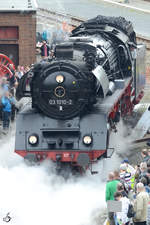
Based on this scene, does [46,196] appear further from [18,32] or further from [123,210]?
[18,32]

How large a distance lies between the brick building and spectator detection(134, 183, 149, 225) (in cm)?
1318

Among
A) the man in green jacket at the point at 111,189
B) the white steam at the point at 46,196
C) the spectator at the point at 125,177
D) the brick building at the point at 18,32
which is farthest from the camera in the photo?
the brick building at the point at 18,32

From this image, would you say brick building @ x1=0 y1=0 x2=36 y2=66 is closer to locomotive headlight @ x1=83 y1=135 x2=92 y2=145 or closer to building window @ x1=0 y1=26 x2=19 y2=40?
building window @ x1=0 y1=26 x2=19 y2=40

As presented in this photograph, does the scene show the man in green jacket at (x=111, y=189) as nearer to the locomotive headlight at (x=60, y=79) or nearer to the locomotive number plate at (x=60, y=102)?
the locomotive number plate at (x=60, y=102)

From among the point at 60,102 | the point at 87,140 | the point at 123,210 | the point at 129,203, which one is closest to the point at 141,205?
the point at 129,203

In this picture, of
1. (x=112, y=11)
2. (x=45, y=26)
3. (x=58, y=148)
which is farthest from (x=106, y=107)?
(x=112, y=11)

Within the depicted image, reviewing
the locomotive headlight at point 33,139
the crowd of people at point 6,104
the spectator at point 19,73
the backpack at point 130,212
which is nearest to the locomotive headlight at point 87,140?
the locomotive headlight at point 33,139

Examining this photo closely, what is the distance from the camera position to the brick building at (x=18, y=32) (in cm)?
2411

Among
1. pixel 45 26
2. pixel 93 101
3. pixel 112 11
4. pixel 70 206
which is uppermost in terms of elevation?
pixel 112 11

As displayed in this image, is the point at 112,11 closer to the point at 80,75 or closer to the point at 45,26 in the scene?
the point at 45,26

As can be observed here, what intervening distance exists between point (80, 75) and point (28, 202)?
9.95 feet

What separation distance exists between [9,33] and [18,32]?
34 centimetres

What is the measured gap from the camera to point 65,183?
14.9 m

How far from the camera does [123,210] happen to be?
11.7 meters
